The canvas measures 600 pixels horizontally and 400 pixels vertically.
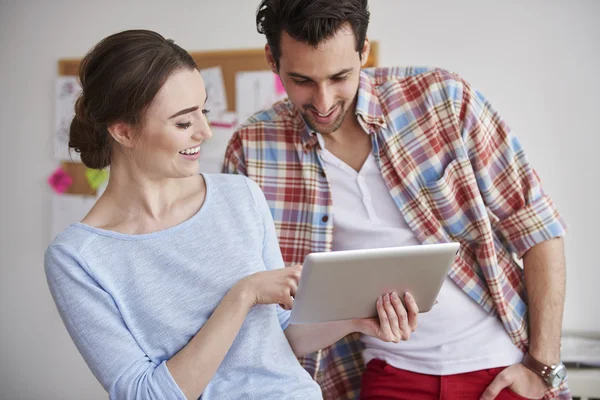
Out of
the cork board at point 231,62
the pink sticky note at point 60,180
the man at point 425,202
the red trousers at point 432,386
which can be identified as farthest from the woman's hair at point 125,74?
the pink sticky note at point 60,180

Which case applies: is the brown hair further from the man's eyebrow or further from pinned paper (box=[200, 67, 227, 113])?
pinned paper (box=[200, 67, 227, 113])

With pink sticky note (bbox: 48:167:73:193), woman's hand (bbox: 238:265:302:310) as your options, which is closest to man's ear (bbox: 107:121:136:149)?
Answer: woman's hand (bbox: 238:265:302:310)

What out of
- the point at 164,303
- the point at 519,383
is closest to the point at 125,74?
the point at 164,303

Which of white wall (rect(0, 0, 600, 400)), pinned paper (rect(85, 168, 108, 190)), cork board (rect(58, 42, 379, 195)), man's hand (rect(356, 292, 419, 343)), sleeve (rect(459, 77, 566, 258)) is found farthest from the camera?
pinned paper (rect(85, 168, 108, 190))

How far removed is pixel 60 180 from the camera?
3025 millimetres

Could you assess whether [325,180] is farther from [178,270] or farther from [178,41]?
[178,41]

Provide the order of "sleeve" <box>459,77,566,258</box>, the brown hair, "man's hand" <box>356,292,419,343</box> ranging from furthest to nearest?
"sleeve" <box>459,77,566,258</box> → the brown hair → "man's hand" <box>356,292,419,343</box>

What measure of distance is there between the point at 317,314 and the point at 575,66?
5.50ft

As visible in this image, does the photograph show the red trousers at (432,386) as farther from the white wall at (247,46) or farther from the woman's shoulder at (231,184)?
the white wall at (247,46)

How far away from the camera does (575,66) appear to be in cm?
229

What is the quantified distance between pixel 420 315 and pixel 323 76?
0.62m

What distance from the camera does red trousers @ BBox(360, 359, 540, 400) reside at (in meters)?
1.44

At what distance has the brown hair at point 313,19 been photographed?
138 cm

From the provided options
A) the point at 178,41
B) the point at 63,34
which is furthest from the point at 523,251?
the point at 63,34
